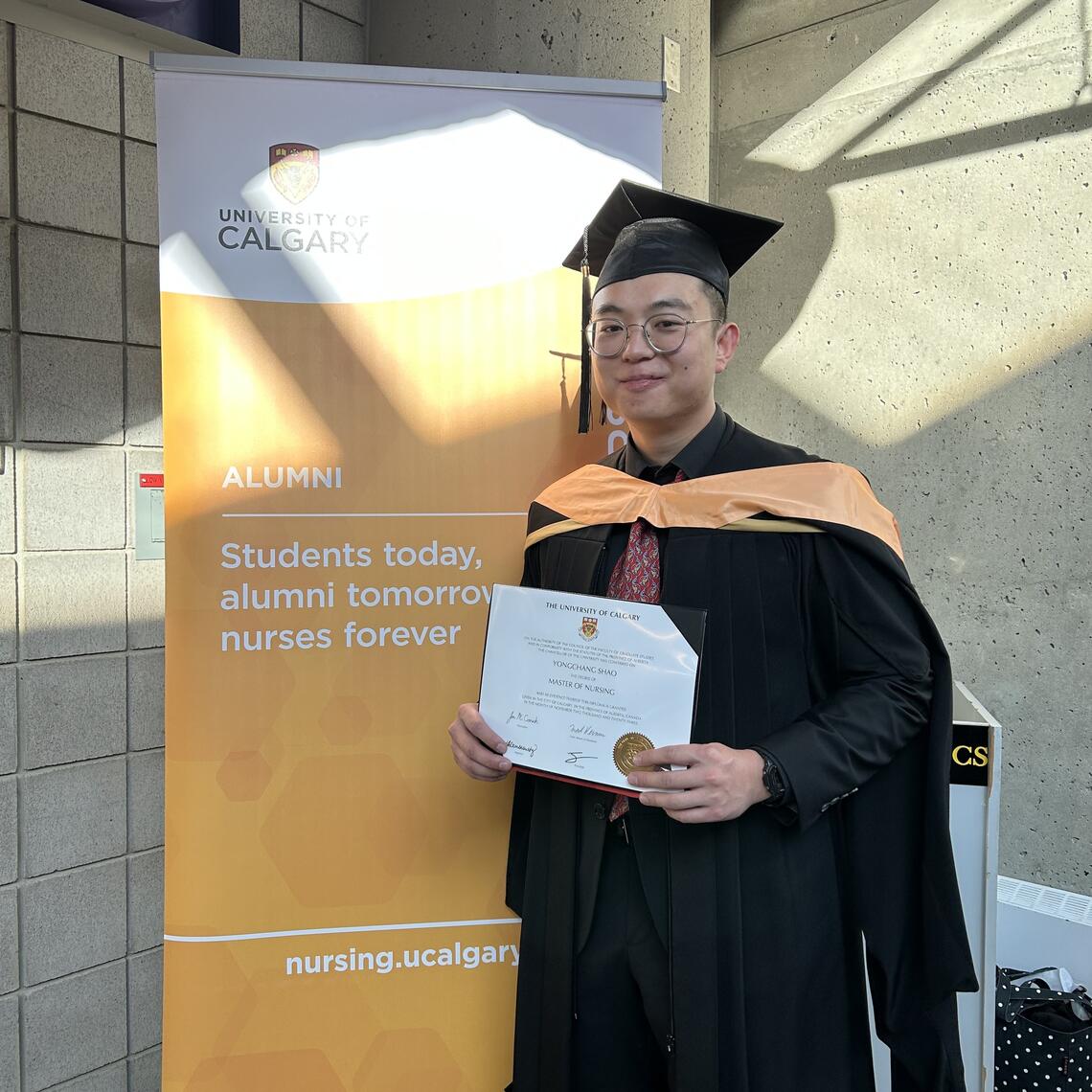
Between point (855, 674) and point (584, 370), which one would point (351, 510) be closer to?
point (584, 370)

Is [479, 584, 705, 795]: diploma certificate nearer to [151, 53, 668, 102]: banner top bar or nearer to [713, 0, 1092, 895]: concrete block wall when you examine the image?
[151, 53, 668, 102]: banner top bar

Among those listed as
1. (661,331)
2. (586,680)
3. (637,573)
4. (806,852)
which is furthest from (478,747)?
(661,331)

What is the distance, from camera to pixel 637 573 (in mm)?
1478

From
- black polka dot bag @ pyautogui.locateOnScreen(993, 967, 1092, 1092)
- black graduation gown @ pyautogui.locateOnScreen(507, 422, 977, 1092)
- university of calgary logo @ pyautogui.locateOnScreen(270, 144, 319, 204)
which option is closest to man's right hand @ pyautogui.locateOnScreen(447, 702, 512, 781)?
black graduation gown @ pyautogui.locateOnScreen(507, 422, 977, 1092)

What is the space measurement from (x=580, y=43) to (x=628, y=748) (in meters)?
1.97

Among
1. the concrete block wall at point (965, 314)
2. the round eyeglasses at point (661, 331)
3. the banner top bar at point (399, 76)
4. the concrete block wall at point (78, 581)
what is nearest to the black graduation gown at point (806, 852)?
the round eyeglasses at point (661, 331)

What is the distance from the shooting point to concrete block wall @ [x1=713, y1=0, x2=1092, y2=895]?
112 inches

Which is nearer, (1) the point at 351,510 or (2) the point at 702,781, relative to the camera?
(2) the point at 702,781

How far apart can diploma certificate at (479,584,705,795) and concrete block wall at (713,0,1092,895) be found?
2.13m

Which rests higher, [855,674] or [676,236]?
[676,236]

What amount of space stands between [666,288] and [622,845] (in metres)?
0.89

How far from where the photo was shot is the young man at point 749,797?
1.37 metres

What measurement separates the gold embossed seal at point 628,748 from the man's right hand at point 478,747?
21 centimetres
